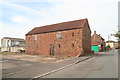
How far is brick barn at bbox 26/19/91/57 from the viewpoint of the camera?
27.3 meters

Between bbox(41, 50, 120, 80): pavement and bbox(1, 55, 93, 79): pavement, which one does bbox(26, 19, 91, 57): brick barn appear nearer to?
bbox(41, 50, 120, 80): pavement

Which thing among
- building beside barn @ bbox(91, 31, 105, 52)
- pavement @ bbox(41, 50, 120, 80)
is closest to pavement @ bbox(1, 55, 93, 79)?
pavement @ bbox(41, 50, 120, 80)

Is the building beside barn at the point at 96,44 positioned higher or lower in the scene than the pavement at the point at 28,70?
higher

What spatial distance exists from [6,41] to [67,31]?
34.8m

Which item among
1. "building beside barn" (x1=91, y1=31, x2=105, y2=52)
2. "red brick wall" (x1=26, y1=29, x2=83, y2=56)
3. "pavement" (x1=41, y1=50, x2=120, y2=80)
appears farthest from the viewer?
"building beside barn" (x1=91, y1=31, x2=105, y2=52)

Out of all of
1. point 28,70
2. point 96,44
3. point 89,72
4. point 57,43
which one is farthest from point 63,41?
point 96,44

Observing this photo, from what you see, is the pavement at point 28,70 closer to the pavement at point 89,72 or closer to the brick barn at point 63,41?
the pavement at point 89,72

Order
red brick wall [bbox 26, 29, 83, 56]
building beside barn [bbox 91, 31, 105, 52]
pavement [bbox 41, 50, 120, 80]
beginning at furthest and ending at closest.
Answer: building beside barn [bbox 91, 31, 105, 52] < red brick wall [bbox 26, 29, 83, 56] < pavement [bbox 41, 50, 120, 80]

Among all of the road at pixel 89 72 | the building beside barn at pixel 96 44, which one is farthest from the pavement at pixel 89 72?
→ the building beside barn at pixel 96 44

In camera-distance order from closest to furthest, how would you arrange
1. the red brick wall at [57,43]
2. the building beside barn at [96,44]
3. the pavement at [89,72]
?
the pavement at [89,72]
the red brick wall at [57,43]
the building beside barn at [96,44]

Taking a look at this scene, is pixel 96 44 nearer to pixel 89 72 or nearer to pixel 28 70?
pixel 89 72

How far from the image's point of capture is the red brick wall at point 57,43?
27172 millimetres

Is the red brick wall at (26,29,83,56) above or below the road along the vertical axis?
above

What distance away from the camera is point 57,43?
30125 mm
